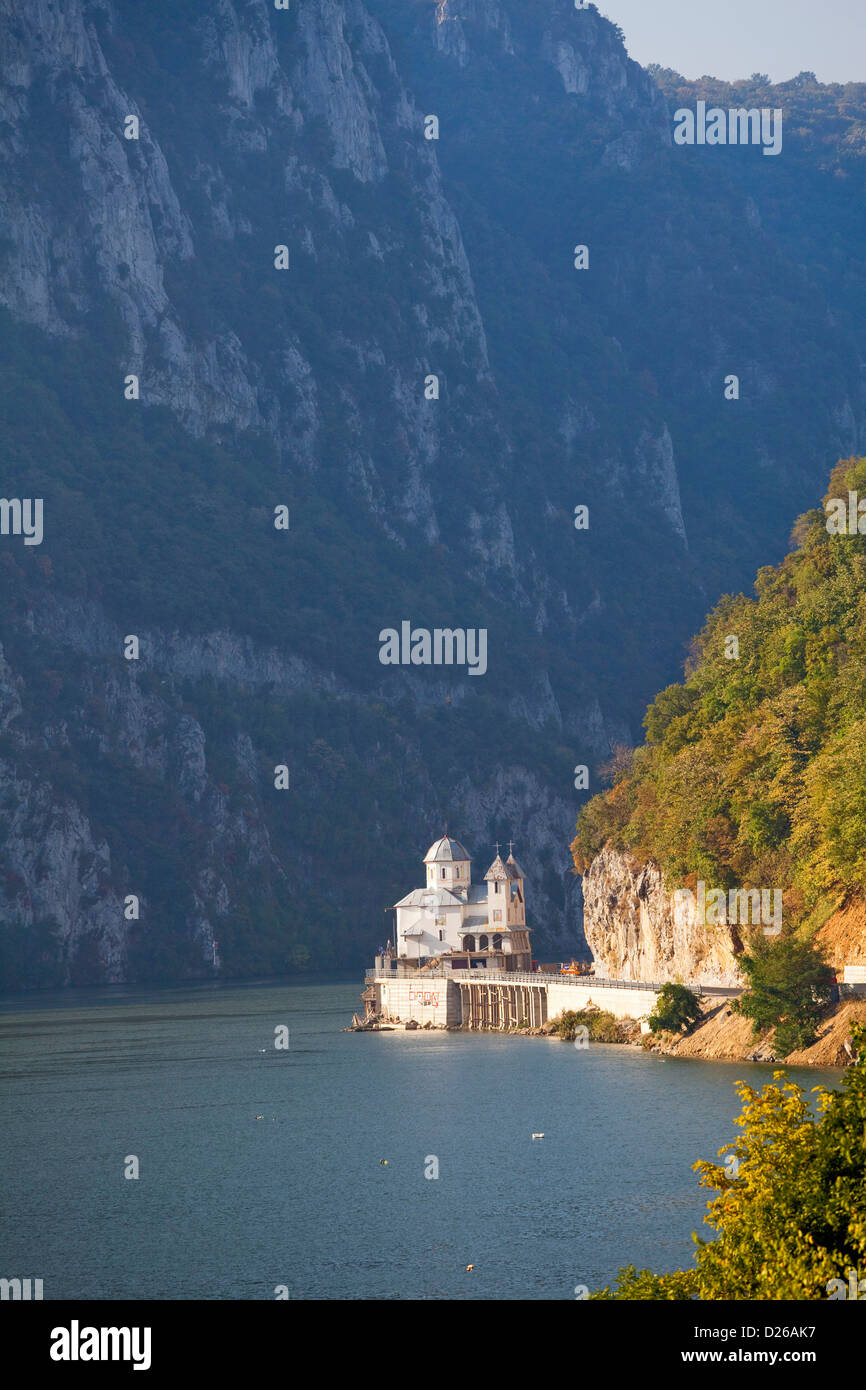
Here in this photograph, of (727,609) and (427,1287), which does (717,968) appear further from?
(427,1287)

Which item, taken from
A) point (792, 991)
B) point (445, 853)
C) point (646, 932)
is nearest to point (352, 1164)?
point (792, 991)

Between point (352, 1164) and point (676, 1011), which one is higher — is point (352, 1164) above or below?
below

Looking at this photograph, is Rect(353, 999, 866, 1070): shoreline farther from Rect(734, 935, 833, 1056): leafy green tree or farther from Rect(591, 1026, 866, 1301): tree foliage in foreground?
Rect(591, 1026, 866, 1301): tree foliage in foreground

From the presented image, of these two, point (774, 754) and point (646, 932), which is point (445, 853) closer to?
point (646, 932)

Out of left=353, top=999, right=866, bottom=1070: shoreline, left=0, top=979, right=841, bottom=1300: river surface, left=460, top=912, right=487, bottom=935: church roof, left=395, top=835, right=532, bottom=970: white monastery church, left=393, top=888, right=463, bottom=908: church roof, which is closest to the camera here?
left=0, top=979, right=841, bottom=1300: river surface

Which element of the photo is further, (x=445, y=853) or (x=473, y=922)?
(x=445, y=853)

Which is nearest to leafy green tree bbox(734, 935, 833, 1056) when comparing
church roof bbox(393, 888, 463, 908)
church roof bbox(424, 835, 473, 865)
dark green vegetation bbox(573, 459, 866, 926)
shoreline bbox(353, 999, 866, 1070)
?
shoreline bbox(353, 999, 866, 1070)
